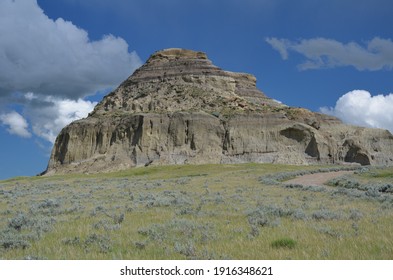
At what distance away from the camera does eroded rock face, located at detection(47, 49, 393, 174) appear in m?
103

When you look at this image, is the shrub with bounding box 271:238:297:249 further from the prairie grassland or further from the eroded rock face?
the eroded rock face

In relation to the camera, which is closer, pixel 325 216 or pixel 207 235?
pixel 207 235

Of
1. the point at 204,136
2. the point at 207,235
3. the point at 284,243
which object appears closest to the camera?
the point at 284,243

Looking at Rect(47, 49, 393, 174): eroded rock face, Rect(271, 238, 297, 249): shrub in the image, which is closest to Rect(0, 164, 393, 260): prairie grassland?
Rect(271, 238, 297, 249): shrub

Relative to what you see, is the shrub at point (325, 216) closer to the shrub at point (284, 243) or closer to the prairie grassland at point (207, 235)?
the prairie grassland at point (207, 235)

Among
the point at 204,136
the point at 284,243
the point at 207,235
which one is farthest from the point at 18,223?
the point at 204,136

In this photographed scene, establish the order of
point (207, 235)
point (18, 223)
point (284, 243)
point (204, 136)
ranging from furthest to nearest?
point (204, 136), point (18, 223), point (207, 235), point (284, 243)

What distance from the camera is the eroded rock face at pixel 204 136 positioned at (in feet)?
337

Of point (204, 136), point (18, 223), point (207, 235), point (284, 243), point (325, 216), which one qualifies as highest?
point (204, 136)

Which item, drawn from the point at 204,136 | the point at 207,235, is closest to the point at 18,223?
the point at 207,235

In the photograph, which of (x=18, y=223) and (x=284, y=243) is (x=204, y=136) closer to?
(x=18, y=223)

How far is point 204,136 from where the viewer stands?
104062mm

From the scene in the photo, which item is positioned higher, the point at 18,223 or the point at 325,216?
the point at 18,223

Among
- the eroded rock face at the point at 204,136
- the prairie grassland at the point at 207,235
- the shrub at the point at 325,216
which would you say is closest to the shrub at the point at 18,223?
the prairie grassland at the point at 207,235
